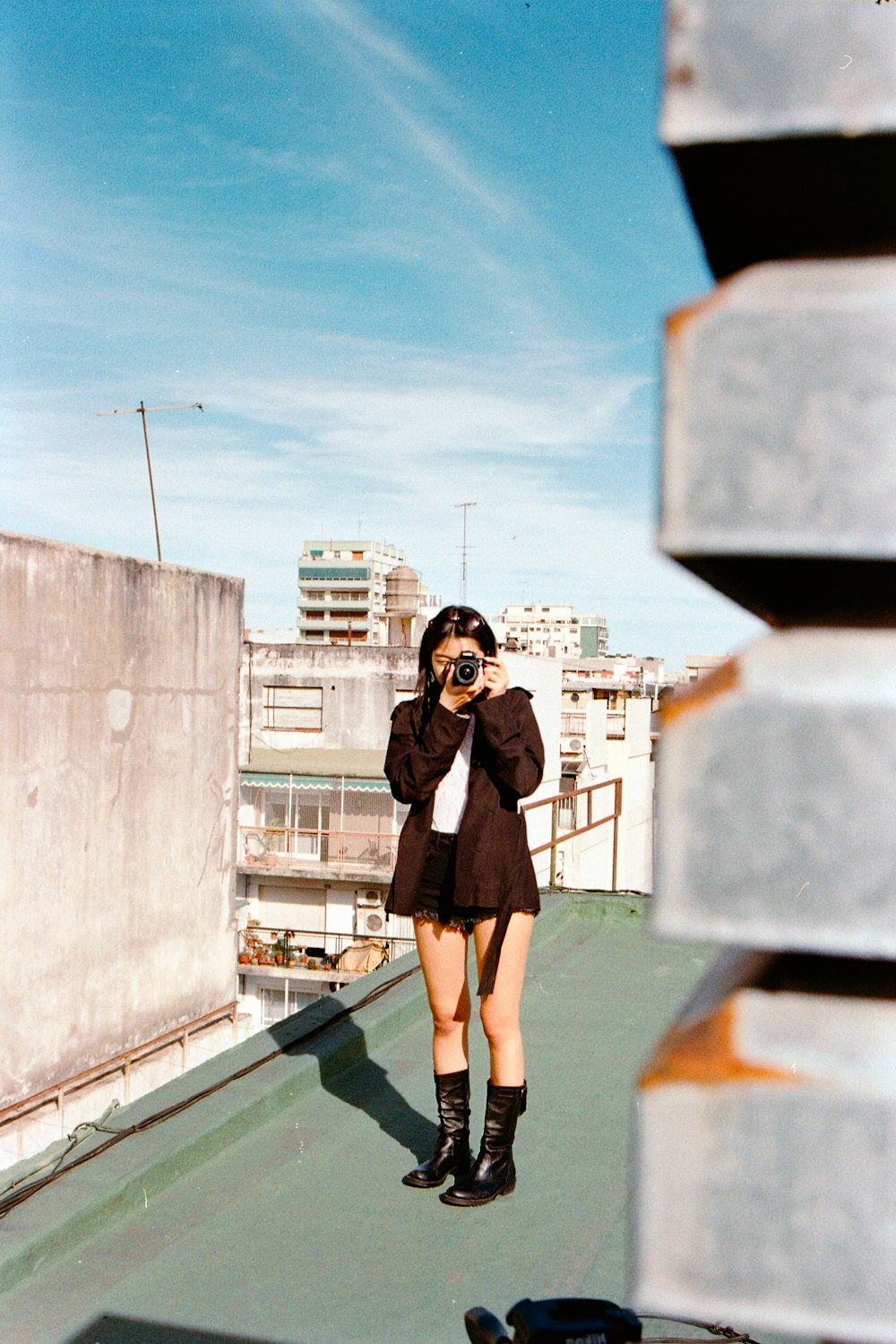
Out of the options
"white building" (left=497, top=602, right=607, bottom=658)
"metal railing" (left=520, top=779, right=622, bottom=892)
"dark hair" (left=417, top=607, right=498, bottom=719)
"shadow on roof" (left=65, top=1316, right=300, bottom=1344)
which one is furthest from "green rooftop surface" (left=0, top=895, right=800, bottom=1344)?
"white building" (left=497, top=602, right=607, bottom=658)

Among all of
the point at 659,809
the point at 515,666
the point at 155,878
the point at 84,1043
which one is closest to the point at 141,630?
the point at 155,878

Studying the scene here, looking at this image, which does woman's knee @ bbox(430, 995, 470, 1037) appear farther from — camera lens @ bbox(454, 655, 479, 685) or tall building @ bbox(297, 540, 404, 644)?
tall building @ bbox(297, 540, 404, 644)

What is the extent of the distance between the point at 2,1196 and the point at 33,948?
10453mm

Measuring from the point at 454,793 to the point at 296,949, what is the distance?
29832 millimetres

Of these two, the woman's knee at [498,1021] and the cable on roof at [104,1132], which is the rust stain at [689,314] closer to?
the woman's knee at [498,1021]

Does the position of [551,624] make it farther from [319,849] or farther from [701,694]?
[701,694]

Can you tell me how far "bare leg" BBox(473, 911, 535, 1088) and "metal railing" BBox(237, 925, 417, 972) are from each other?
2750cm

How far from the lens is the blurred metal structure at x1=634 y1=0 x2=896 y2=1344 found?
0.76 m

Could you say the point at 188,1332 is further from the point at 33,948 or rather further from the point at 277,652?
the point at 277,652

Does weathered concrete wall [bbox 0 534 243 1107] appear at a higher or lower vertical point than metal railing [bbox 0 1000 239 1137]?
higher

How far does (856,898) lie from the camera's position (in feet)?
2.52

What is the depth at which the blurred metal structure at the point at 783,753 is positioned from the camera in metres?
0.76

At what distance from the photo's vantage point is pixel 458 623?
3.51 meters

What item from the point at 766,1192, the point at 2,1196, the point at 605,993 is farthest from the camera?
the point at 605,993
